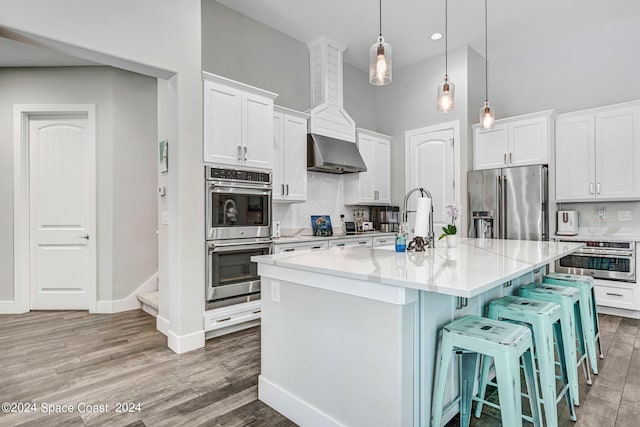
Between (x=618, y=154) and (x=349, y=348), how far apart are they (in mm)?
4326

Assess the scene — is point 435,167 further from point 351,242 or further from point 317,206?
point 317,206

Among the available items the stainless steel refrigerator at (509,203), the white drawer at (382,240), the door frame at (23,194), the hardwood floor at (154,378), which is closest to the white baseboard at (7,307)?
the door frame at (23,194)

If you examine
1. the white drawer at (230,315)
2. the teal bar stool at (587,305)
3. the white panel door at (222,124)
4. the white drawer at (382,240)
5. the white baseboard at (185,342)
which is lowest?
the white baseboard at (185,342)

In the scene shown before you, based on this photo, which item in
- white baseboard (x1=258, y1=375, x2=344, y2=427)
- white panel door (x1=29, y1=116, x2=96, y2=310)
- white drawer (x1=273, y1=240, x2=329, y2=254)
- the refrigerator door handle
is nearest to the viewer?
white baseboard (x1=258, y1=375, x2=344, y2=427)

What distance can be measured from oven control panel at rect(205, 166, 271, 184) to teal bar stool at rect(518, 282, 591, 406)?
250 cm

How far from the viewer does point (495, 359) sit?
1.48 metres

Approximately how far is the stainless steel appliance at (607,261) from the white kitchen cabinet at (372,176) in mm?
2573

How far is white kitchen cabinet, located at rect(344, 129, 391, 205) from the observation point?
5.25 meters

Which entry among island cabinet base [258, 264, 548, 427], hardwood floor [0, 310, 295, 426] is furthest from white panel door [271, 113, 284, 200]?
island cabinet base [258, 264, 548, 427]

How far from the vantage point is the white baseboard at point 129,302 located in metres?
4.19

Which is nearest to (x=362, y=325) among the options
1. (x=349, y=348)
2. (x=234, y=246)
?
(x=349, y=348)

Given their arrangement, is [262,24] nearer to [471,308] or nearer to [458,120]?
[458,120]

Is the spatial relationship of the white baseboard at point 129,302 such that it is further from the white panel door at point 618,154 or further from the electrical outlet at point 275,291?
the white panel door at point 618,154

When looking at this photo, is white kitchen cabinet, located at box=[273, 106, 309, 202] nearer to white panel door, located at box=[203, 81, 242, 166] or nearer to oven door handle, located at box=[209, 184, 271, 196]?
oven door handle, located at box=[209, 184, 271, 196]
